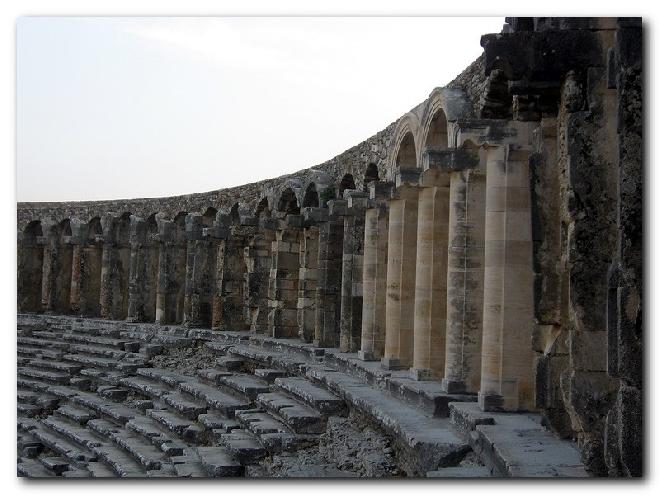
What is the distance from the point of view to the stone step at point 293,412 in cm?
976

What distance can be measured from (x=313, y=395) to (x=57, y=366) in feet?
27.9

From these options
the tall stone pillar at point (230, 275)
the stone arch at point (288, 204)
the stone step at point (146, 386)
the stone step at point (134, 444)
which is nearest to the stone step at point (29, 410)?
the stone step at point (146, 386)

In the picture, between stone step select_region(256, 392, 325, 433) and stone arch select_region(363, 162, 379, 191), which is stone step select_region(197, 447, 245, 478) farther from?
stone arch select_region(363, 162, 379, 191)

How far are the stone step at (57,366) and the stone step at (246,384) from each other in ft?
15.7

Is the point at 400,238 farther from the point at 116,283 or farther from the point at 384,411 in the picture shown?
the point at 116,283

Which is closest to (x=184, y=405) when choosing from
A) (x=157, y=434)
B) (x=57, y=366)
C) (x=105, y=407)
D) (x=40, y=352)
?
(x=157, y=434)

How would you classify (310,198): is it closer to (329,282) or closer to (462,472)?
(329,282)

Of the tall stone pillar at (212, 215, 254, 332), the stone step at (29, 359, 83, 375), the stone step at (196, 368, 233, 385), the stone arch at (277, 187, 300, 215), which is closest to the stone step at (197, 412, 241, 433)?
the stone step at (196, 368, 233, 385)

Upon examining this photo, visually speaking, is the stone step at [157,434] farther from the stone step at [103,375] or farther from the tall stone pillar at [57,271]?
the tall stone pillar at [57,271]

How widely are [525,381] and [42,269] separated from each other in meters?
21.4

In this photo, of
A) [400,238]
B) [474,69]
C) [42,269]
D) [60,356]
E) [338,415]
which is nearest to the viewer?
[474,69]

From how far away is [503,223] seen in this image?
321 inches

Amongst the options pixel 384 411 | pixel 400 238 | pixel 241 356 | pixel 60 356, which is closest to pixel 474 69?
pixel 400 238

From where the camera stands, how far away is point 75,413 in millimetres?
13859
